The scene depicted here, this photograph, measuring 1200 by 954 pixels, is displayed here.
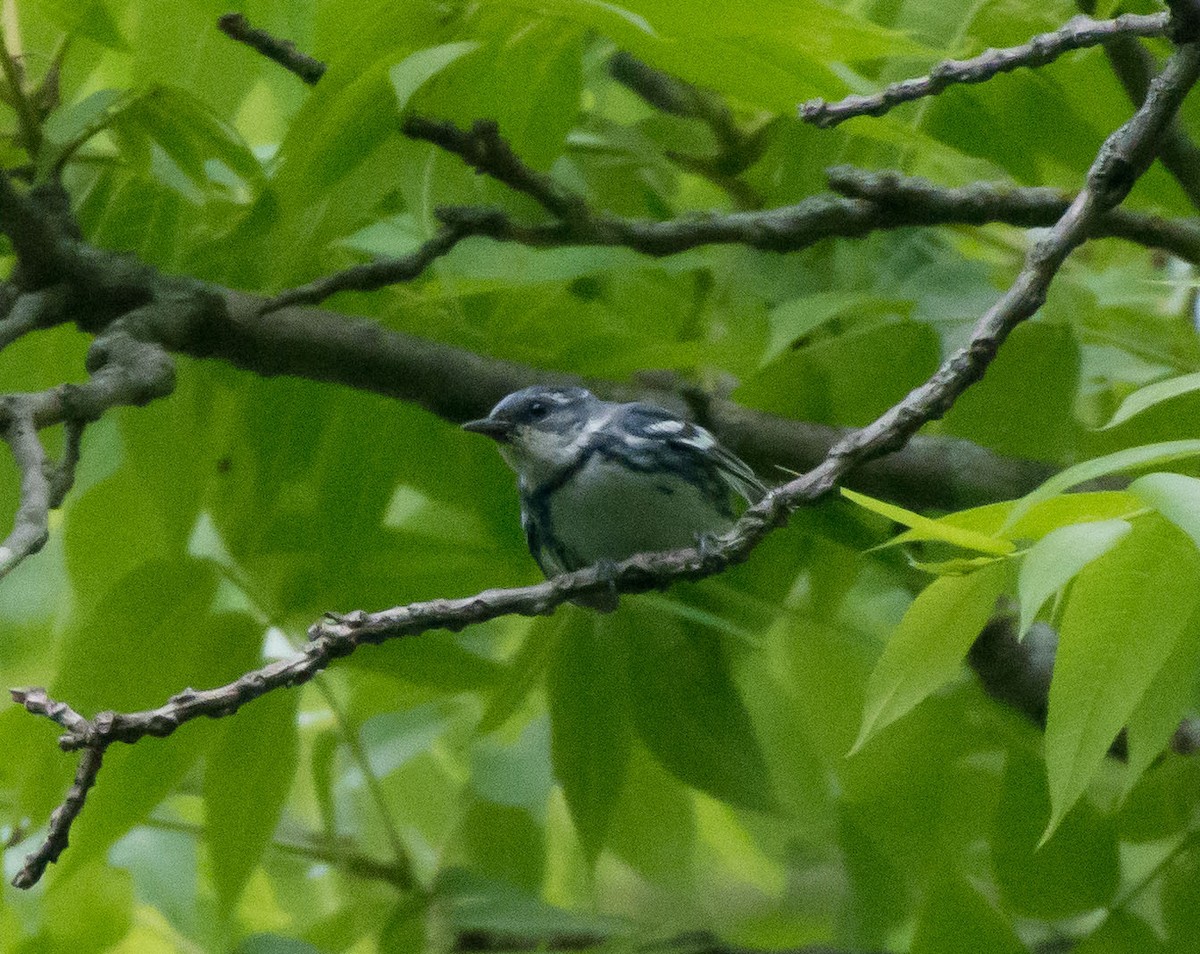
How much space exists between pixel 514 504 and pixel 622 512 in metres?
0.22

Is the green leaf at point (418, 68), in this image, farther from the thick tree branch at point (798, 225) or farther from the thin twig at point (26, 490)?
the thin twig at point (26, 490)

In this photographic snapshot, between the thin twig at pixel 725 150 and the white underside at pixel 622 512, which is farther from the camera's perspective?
Answer: the thin twig at pixel 725 150

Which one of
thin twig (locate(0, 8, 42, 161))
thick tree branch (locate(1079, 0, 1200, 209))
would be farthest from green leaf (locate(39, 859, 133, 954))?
thick tree branch (locate(1079, 0, 1200, 209))

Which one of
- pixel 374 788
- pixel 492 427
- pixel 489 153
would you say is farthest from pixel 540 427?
pixel 374 788

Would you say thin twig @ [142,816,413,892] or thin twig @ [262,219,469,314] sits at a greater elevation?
thin twig @ [262,219,469,314]

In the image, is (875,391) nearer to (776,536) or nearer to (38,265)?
(776,536)

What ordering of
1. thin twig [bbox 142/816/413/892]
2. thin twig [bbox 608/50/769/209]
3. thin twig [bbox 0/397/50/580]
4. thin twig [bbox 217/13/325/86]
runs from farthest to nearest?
thin twig [bbox 608/50/769/209] → thin twig [bbox 142/816/413/892] → thin twig [bbox 217/13/325/86] → thin twig [bbox 0/397/50/580]

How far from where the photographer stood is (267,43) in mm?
1571

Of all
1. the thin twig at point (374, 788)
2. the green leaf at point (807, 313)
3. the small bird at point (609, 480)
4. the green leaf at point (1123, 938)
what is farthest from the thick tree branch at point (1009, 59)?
the thin twig at point (374, 788)

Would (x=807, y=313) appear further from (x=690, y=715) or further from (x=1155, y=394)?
(x=1155, y=394)

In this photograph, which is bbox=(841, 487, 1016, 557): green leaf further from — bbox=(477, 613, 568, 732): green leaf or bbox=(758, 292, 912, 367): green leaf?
bbox=(477, 613, 568, 732): green leaf

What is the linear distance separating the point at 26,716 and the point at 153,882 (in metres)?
0.53

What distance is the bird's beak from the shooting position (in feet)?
6.03

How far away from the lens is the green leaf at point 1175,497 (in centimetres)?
91
